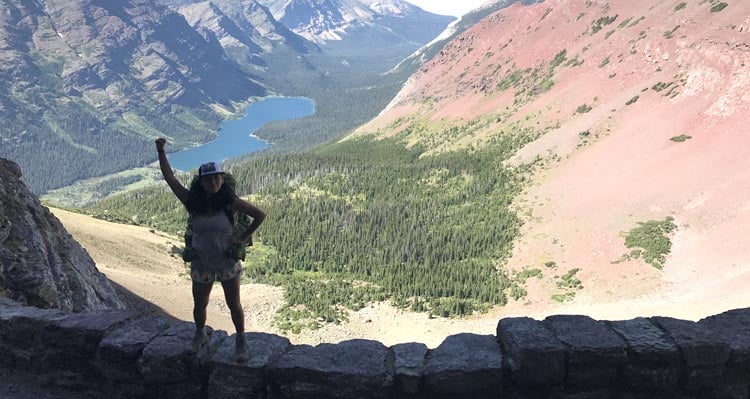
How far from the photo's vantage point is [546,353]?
25.0 feet

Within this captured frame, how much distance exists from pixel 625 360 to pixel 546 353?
1201 millimetres

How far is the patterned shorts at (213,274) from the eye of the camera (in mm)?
7816

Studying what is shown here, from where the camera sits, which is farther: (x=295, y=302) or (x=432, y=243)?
(x=432, y=243)

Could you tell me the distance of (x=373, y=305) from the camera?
169 ft

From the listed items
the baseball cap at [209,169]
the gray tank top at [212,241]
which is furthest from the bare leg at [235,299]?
the baseball cap at [209,169]

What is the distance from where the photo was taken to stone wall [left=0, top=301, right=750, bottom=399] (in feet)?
25.0

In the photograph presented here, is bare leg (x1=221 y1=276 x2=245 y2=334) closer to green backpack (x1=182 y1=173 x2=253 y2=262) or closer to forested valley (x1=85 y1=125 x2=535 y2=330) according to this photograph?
green backpack (x1=182 y1=173 x2=253 y2=262)

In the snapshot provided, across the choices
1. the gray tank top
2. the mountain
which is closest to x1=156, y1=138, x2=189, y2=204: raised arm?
the gray tank top

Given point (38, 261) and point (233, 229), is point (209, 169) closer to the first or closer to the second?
point (233, 229)

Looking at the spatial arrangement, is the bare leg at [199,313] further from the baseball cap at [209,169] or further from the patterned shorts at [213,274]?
the baseball cap at [209,169]

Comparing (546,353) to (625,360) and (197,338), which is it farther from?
(197,338)

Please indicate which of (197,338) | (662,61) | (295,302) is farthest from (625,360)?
(662,61)

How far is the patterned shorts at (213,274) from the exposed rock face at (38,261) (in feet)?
34.9

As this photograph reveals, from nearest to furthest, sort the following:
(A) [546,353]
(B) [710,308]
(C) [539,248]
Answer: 1. (A) [546,353]
2. (B) [710,308]
3. (C) [539,248]
